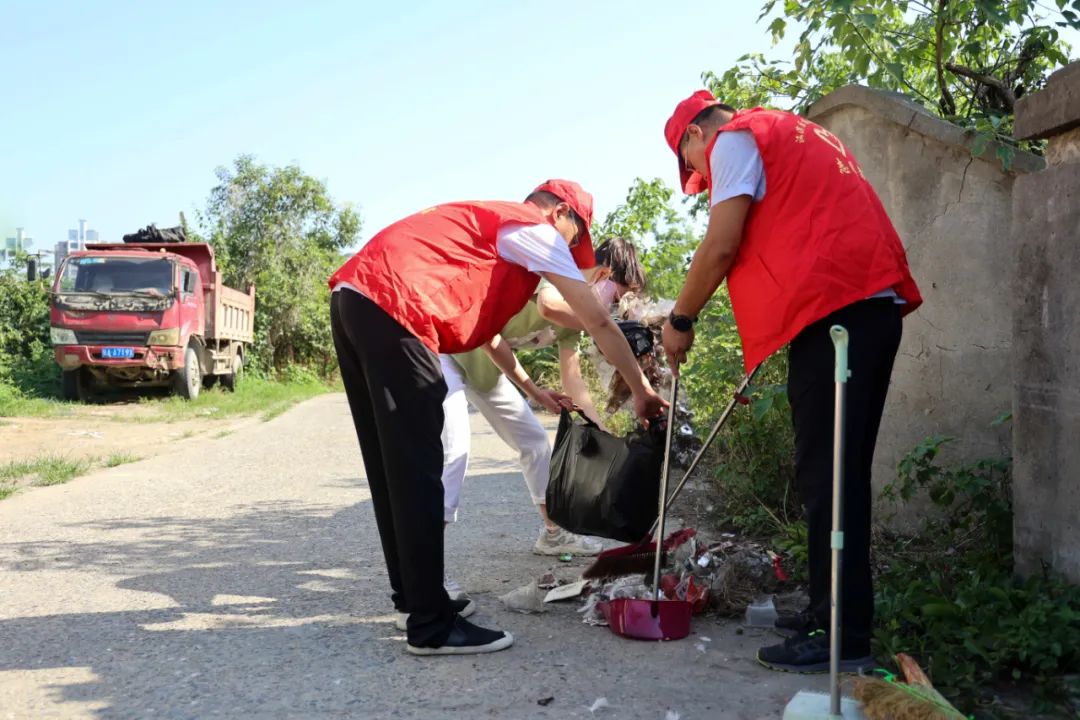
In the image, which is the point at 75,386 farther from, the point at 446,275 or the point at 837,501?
the point at 837,501

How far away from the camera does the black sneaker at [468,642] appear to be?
3449 mm

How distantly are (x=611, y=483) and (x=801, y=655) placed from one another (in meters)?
0.95

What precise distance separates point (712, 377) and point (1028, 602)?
301cm

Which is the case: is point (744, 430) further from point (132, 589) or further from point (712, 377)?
point (132, 589)

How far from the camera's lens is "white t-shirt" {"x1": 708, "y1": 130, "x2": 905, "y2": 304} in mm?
3156

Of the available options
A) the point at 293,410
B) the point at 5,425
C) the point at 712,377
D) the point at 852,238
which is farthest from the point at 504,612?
the point at 293,410

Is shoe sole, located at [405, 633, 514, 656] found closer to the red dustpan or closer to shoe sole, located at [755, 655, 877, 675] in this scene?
the red dustpan

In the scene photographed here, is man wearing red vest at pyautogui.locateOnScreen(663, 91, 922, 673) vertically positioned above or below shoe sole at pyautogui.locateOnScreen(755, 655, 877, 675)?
above

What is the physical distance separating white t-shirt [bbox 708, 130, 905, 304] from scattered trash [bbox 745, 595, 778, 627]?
1.29 m

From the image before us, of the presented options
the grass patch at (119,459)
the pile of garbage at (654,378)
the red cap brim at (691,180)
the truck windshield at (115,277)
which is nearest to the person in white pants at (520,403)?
the red cap brim at (691,180)

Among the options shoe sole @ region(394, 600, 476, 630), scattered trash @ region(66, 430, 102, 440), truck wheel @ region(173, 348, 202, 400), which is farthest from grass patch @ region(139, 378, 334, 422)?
shoe sole @ region(394, 600, 476, 630)

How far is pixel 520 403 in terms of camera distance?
473 centimetres

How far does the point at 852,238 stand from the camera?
304 centimetres

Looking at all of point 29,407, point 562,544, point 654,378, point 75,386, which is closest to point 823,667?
point 562,544
